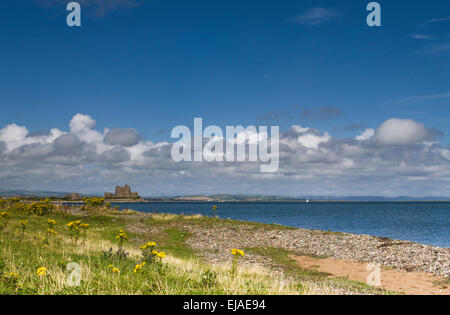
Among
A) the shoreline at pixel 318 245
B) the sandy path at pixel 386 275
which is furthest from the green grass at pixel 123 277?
the shoreline at pixel 318 245

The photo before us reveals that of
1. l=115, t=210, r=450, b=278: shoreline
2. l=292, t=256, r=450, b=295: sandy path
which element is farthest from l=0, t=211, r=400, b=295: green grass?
l=115, t=210, r=450, b=278: shoreline

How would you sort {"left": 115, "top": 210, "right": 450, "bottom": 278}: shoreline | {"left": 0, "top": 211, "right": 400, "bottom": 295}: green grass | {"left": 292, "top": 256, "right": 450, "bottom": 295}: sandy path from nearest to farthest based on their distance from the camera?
{"left": 0, "top": 211, "right": 400, "bottom": 295}: green grass → {"left": 292, "top": 256, "right": 450, "bottom": 295}: sandy path → {"left": 115, "top": 210, "right": 450, "bottom": 278}: shoreline

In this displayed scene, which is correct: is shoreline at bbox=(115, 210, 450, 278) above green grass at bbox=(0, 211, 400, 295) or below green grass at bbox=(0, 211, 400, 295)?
below

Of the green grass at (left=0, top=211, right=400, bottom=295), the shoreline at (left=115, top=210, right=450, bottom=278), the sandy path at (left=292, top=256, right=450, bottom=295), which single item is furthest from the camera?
the shoreline at (left=115, top=210, right=450, bottom=278)

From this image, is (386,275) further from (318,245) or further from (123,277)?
(123,277)

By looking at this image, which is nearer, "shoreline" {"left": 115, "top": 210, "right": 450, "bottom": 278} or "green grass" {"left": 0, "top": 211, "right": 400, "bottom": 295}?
"green grass" {"left": 0, "top": 211, "right": 400, "bottom": 295}

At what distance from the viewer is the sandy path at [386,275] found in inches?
719

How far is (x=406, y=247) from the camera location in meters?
30.7

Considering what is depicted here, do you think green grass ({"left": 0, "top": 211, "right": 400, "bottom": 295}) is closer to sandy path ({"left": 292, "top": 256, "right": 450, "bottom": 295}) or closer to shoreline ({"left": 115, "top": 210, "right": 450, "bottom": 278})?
sandy path ({"left": 292, "top": 256, "right": 450, "bottom": 295})

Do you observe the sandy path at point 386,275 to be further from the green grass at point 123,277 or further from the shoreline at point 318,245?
the green grass at point 123,277

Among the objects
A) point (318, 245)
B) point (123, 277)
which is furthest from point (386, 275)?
point (123, 277)

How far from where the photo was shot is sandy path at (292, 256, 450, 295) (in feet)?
59.9
